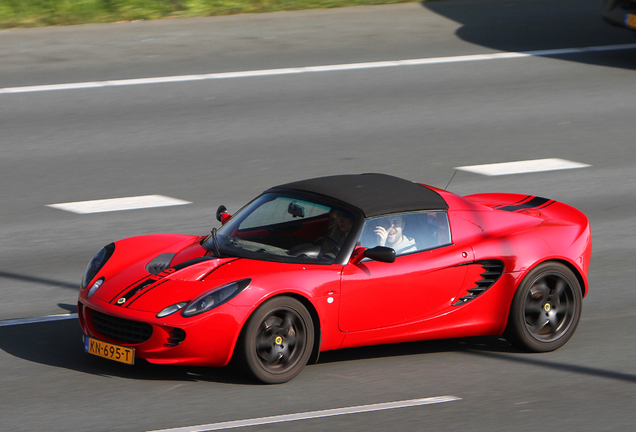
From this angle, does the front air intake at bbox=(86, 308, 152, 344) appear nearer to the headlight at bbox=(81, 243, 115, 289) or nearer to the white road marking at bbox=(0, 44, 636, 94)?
the headlight at bbox=(81, 243, 115, 289)

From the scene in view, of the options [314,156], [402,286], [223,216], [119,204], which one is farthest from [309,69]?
[402,286]

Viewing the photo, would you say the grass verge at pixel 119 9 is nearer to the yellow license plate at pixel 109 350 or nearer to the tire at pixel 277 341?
the yellow license plate at pixel 109 350

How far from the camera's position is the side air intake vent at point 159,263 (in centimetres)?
723

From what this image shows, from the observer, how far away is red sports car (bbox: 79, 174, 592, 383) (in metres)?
6.70

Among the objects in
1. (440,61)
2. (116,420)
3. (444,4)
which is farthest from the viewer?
(444,4)

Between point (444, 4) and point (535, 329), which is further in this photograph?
point (444, 4)

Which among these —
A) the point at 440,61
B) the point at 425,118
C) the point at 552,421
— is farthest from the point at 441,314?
the point at 440,61

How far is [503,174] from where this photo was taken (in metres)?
12.7

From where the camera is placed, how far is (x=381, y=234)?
737 centimetres

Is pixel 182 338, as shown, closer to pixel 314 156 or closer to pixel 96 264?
pixel 96 264

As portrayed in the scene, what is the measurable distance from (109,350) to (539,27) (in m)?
15.5

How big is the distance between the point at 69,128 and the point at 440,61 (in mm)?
6889

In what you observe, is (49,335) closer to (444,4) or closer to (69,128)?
(69,128)

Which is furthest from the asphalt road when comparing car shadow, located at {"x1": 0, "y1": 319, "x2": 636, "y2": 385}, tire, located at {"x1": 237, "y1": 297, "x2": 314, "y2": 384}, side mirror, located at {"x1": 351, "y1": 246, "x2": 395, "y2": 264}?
side mirror, located at {"x1": 351, "y1": 246, "x2": 395, "y2": 264}
